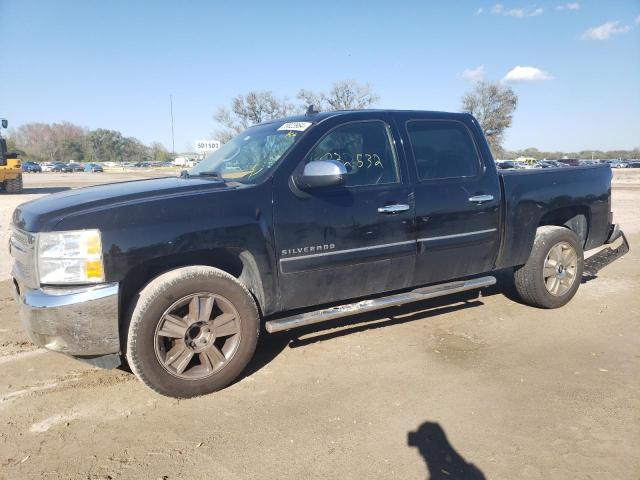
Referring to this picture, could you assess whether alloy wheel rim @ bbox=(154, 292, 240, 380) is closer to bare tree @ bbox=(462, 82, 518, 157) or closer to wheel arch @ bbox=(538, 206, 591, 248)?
wheel arch @ bbox=(538, 206, 591, 248)

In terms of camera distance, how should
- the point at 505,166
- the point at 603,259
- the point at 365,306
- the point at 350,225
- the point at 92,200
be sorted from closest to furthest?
the point at 92,200 < the point at 350,225 < the point at 365,306 < the point at 603,259 < the point at 505,166

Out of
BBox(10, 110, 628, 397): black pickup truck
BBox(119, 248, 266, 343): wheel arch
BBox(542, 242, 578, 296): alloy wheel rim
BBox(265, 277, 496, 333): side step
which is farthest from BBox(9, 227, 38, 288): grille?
BBox(542, 242, 578, 296): alloy wheel rim

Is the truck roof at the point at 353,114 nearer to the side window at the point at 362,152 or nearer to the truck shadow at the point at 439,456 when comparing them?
the side window at the point at 362,152

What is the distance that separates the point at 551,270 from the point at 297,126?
301cm

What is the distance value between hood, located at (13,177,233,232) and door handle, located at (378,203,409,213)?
47.5 inches

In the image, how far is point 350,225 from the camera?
366 centimetres

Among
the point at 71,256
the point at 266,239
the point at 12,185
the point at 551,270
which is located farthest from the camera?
the point at 12,185

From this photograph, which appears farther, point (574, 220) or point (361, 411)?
point (574, 220)

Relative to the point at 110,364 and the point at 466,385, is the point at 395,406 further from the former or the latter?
the point at 110,364

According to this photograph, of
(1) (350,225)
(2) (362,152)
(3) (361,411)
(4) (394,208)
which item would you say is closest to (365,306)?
(1) (350,225)

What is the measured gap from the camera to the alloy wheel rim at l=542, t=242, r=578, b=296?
4.98m

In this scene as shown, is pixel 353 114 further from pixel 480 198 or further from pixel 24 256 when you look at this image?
pixel 24 256

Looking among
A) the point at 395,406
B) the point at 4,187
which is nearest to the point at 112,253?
the point at 395,406

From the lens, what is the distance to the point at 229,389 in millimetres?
3381
